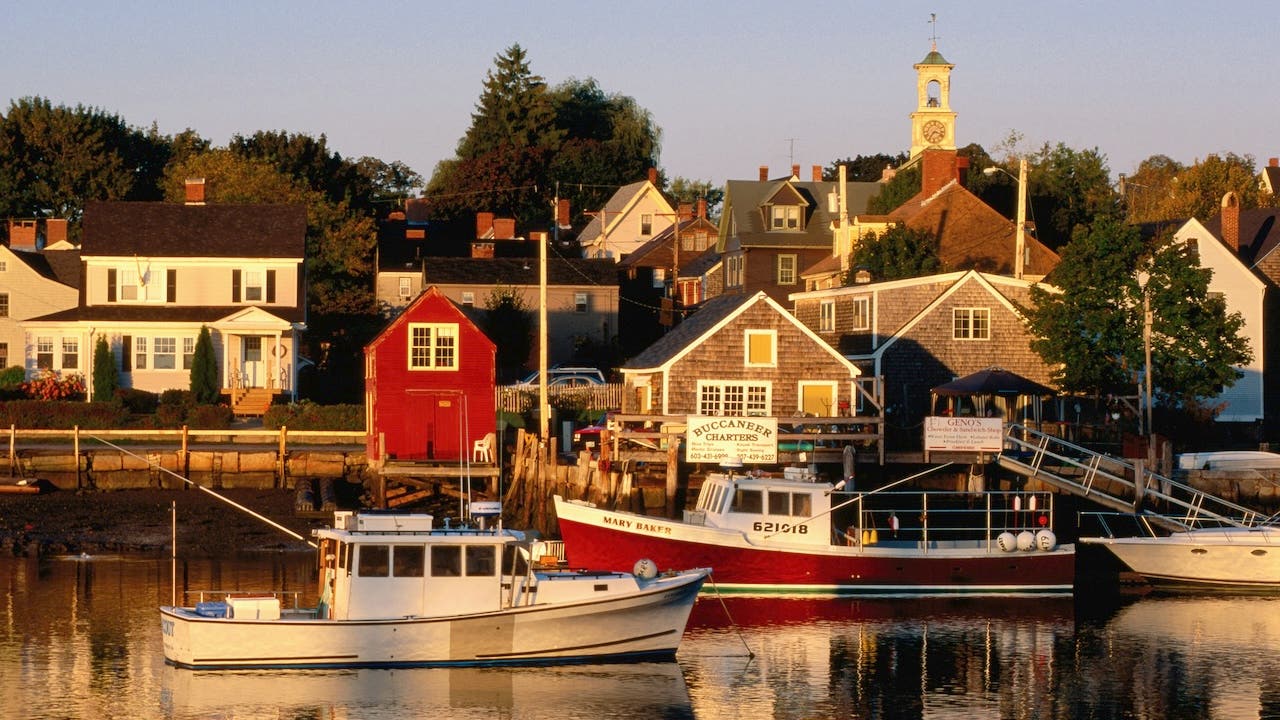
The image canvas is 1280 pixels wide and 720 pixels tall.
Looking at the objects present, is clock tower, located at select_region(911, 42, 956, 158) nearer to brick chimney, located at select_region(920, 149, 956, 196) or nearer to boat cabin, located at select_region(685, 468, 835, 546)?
brick chimney, located at select_region(920, 149, 956, 196)

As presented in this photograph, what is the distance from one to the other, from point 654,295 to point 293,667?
219 feet

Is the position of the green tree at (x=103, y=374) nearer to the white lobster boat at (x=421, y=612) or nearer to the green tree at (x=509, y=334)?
the green tree at (x=509, y=334)

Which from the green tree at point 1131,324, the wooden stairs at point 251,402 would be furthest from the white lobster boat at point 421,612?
the wooden stairs at point 251,402

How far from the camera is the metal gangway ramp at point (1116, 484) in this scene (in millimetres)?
43906

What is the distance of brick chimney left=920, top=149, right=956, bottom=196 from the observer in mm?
79312

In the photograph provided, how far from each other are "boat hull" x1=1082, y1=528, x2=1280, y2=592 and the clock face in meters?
66.3

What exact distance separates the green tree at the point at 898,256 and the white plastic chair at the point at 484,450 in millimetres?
24611

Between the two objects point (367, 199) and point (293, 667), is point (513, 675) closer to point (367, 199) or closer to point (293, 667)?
point (293, 667)

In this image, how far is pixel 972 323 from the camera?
5759 centimetres

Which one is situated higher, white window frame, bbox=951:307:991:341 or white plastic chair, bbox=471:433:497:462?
white window frame, bbox=951:307:991:341

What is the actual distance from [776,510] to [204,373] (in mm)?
31423

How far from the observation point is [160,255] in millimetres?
68438

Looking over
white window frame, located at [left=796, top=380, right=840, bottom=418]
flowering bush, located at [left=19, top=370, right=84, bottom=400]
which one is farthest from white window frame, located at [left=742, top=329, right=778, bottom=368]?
flowering bush, located at [left=19, top=370, right=84, bottom=400]

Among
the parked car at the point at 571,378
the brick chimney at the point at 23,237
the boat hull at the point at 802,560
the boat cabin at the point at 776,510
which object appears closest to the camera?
the boat hull at the point at 802,560
